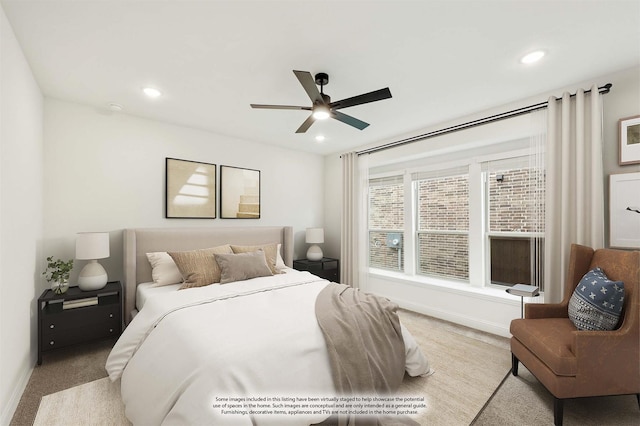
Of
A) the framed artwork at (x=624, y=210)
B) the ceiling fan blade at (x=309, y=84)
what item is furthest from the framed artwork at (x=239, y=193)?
the framed artwork at (x=624, y=210)

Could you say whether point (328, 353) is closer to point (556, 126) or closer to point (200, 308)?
point (200, 308)

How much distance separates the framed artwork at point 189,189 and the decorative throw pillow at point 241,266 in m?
0.93

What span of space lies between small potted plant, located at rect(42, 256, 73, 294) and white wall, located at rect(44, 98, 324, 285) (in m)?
0.15

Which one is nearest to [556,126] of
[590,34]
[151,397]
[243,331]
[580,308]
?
[590,34]

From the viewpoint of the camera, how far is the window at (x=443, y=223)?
380 cm

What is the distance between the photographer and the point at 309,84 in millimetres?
1989

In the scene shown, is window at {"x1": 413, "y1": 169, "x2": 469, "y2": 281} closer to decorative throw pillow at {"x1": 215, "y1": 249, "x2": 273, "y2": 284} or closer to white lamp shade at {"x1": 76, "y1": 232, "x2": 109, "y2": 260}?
decorative throw pillow at {"x1": 215, "y1": 249, "x2": 273, "y2": 284}

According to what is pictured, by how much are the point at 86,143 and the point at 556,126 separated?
15.6 feet

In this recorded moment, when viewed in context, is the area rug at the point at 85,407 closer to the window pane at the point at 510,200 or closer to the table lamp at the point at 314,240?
the table lamp at the point at 314,240

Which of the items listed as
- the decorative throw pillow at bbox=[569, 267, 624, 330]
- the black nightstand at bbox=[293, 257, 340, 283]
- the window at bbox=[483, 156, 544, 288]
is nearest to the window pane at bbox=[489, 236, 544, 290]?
the window at bbox=[483, 156, 544, 288]

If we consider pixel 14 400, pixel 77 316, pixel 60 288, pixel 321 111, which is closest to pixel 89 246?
pixel 60 288

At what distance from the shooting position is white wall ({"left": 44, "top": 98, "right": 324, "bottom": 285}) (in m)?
2.86

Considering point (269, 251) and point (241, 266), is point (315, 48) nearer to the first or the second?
point (241, 266)

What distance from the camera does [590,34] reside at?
6.20 feet
